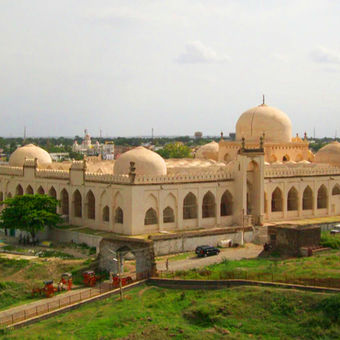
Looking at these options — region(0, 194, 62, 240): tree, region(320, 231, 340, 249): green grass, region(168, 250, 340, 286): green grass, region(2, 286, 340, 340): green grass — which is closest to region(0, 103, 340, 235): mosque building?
region(0, 194, 62, 240): tree

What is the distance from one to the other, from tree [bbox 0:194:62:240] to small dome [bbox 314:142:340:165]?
20.3 metres

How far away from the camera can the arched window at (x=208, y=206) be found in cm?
3913

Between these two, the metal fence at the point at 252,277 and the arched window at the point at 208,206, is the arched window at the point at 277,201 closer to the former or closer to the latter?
the arched window at the point at 208,206

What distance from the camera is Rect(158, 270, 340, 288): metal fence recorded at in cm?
2533

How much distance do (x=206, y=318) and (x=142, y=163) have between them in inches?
604

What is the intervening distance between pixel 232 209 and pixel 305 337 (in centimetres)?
1859

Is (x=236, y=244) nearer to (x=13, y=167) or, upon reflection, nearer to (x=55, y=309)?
(x=55, y=309)

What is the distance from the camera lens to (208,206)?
129 ft

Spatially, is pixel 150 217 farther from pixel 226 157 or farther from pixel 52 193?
pixel 226 157

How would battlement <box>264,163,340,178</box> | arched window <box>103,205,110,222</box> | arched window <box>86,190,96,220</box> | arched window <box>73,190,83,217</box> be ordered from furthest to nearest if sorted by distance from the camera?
battlement <box>264,163,340,178</box>
arched window <box>73,190,83,217</box>
arched window <box>86,190,96,220</box>
arched window <box>103,205,110,222</box>

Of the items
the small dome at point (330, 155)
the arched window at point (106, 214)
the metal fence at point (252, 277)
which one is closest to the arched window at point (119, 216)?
the arched window at point (106, 214)

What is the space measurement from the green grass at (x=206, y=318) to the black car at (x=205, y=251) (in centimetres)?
722

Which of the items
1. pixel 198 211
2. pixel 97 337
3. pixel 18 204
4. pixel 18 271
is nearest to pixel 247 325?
pixel 97 337

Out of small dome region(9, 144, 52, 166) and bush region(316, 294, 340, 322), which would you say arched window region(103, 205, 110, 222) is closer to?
small dome region(9, 144, 52, 166)
